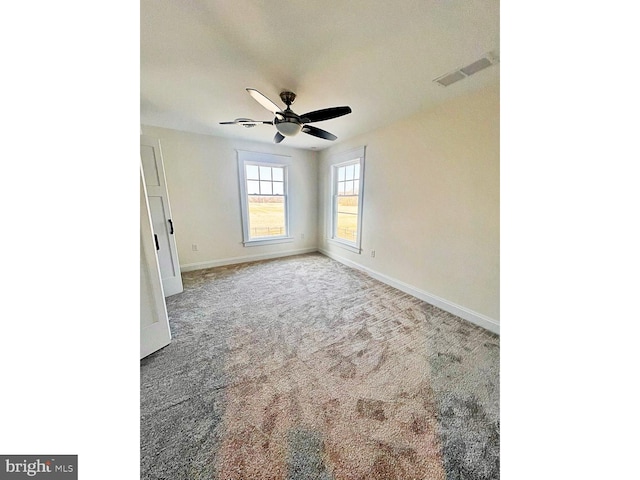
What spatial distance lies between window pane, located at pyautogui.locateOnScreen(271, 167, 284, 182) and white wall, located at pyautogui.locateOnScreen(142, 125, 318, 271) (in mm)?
191

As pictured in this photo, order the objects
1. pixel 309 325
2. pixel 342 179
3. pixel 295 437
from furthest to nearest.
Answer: pixel 342 179, pixel 309 325, pixel 295 437

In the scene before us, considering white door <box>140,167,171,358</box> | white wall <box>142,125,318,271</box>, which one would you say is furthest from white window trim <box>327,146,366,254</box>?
white door <box>140,167,171,358</box>

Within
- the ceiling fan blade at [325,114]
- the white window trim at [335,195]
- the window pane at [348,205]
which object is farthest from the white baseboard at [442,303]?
the ceiling fan blade at [325,114]

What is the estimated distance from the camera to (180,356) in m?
1.77

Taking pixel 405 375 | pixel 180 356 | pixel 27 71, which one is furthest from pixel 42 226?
pixel 405 375

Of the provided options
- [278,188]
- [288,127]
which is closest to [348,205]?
[278,188]

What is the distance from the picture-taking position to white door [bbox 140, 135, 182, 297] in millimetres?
2533

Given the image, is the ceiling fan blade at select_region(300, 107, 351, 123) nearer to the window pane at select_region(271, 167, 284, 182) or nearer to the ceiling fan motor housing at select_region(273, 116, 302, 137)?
the ceiling fan motor housing at select_region(273, 116, 302, 137)

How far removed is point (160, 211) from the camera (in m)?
2.72

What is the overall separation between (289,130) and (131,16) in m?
1.94

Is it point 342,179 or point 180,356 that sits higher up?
point 342,179

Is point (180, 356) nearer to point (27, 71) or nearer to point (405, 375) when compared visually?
point (405, 375)

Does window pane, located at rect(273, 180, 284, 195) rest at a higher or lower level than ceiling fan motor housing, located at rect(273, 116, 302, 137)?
lower
